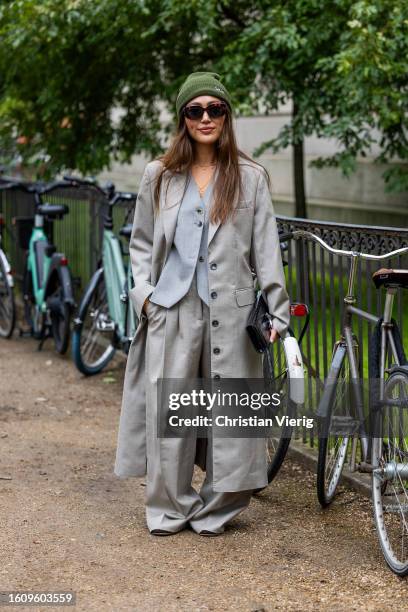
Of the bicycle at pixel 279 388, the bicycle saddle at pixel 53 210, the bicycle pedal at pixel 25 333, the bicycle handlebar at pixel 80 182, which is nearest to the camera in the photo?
the bicycle at pixel 279 388

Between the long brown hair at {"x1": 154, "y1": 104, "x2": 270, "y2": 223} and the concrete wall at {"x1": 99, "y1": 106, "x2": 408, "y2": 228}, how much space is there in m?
9.18

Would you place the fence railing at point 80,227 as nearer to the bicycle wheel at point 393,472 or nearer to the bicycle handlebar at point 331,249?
the bicycle handlebar at point 331,249

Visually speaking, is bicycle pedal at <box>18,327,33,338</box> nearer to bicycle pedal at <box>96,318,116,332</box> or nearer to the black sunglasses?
bicycle pedal at <box>96,318,116,332</box>

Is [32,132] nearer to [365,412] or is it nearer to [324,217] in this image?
[324,217]

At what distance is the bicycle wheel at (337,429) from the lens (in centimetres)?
526

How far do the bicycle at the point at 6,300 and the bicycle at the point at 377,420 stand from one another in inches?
211

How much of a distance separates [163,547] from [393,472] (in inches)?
40.4

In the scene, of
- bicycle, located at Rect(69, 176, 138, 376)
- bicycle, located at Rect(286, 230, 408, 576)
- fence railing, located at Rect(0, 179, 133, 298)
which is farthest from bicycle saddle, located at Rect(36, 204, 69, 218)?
bicycle, located at Rect(286, 230, 408, 576)

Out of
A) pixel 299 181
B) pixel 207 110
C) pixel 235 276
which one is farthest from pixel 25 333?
pixel 207 110

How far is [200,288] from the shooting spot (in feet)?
16.6

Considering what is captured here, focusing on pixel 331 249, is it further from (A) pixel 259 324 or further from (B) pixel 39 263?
(B) pixel 39 263

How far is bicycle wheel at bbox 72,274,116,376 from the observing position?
871 centimetres

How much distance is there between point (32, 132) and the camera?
11820 millimetres

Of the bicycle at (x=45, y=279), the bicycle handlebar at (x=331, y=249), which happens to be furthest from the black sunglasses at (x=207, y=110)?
the bicycle at (x=45, y=279)
